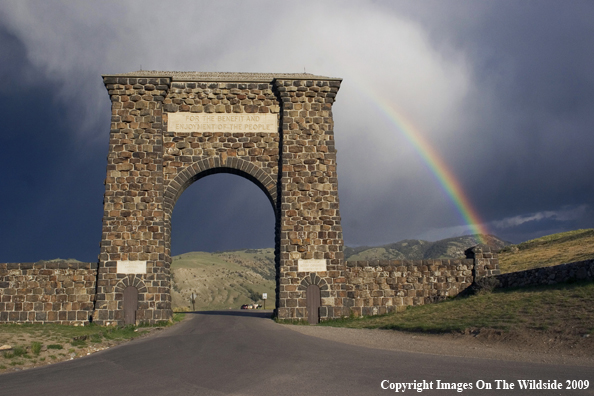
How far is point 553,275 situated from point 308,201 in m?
9.94

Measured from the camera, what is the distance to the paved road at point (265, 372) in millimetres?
7172

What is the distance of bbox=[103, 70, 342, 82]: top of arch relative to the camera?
72.5ft

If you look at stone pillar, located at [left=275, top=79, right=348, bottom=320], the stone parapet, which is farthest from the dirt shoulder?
the stone parapet

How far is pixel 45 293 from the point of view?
19984 millimetres

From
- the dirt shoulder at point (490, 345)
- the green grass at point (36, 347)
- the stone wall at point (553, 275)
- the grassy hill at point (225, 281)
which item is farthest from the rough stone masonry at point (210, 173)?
the grassy hill at point (225, 281)

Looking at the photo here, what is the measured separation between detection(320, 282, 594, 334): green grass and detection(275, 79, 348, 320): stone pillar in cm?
181

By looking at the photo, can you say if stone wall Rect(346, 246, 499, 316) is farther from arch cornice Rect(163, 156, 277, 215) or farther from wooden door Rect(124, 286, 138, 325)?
wooden door Rect(124, 286, 138, 325)

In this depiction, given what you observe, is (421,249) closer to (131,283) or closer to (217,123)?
(217,123)

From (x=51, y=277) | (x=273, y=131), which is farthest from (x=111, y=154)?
(x=273, y=131)

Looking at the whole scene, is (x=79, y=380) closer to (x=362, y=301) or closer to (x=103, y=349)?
(x=103, y=349)

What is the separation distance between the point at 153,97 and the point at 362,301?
42.6ft

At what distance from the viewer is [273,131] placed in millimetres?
22484

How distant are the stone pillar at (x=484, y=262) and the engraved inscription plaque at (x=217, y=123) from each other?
10.8 m

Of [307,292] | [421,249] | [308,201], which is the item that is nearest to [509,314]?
[307,292]
